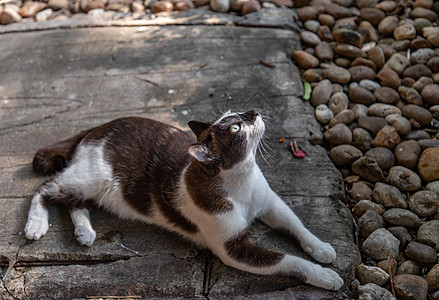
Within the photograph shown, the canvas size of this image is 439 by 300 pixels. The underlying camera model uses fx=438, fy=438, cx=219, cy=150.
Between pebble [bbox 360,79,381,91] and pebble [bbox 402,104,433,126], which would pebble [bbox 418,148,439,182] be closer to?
pebble [bbox 402,104,433,126]

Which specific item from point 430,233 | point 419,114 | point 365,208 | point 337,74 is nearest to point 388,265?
point 430,233

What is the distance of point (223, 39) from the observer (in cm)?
514

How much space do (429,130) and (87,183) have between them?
2.96 m

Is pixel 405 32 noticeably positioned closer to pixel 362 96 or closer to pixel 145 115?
pixel 362 96

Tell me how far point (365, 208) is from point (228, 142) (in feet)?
4.37

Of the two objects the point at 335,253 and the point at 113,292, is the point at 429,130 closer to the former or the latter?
the point at 335,253

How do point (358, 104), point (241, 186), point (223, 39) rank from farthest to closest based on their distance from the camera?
point (223, 39) < point (358, 104) < point (241, 186)

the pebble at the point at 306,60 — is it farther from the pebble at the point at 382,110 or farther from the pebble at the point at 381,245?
the pebble at the point at 381,245

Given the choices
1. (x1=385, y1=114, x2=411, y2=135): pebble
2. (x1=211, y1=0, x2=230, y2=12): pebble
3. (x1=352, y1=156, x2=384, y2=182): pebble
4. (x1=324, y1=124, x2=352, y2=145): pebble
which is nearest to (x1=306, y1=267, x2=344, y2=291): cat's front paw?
(x1=352, y1=156, x2=384, y2=182): pebble

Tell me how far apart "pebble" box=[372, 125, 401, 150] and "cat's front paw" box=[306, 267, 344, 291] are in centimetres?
151

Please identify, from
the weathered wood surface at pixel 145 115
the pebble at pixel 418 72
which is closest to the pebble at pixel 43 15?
the weathered wood surface at pixel 145 115

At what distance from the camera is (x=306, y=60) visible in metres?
4.73

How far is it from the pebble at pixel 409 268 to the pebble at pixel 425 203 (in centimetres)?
46

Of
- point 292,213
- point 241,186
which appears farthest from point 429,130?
point 241,186
